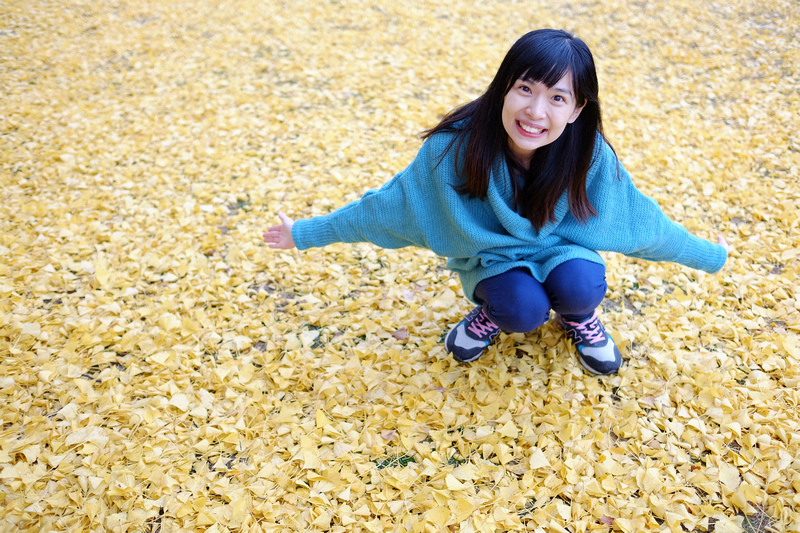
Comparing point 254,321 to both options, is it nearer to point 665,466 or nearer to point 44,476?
point 44,476

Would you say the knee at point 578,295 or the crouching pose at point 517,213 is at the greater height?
the crouching pose at point 517,213

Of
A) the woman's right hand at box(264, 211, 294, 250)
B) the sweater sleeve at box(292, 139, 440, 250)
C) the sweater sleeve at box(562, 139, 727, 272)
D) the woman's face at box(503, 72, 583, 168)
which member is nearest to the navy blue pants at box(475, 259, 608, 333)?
the sweater sleeve at box(562, 139, 727, 272)

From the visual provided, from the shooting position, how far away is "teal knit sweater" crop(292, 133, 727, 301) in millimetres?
1747

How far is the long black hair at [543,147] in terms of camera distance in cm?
148

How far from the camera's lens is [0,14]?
4793mm

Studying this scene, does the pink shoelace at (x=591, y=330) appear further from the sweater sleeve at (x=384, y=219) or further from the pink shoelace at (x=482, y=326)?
the sweater sleeve at (x=384, y=219)

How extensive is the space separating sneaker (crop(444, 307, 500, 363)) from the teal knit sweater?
0.76ft

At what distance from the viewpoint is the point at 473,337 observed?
2.07m

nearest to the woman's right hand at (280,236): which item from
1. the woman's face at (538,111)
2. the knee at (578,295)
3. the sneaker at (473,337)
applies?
the sneaker at (473,337)

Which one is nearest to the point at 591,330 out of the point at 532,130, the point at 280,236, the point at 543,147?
the point at 543,147

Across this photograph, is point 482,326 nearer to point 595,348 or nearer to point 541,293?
point 541,293

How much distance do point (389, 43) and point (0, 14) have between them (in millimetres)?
3594

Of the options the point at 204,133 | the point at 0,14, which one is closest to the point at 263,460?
the point at 204,133

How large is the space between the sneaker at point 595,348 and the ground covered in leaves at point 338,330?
5 cm
